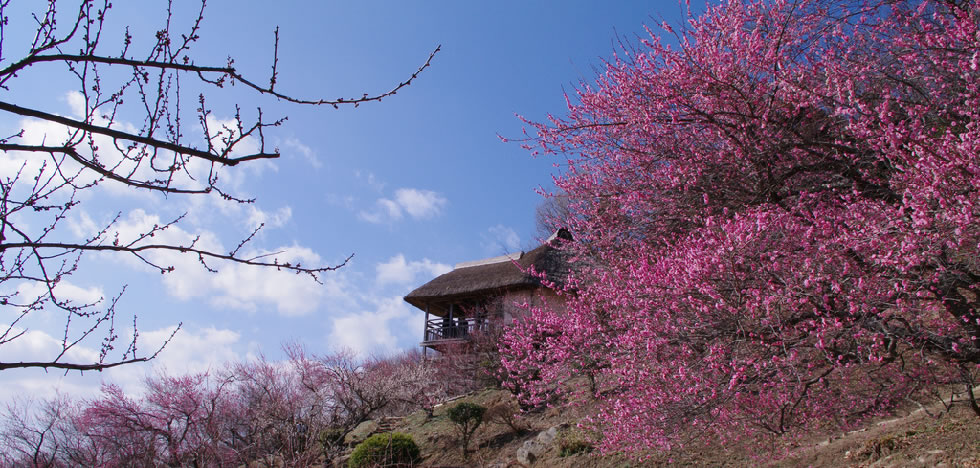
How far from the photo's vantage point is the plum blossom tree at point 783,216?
5.04 m

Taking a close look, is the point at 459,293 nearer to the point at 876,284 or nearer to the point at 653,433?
the point at 653,433

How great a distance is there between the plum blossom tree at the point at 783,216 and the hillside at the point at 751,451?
1.51 feet

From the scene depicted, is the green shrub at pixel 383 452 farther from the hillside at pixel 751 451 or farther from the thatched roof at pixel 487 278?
the thatched roof at pixel 487 278

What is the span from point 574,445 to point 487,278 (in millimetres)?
12688

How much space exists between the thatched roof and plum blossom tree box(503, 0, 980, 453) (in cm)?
1256

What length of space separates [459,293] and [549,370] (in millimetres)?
15845

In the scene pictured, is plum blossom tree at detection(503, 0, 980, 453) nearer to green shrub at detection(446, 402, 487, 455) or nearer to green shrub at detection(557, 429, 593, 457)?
green shrub at detection(557, 429, 593, 457)

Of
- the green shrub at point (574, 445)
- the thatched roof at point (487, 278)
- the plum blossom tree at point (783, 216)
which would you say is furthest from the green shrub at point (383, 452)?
the thatched roof at point (487, 278)

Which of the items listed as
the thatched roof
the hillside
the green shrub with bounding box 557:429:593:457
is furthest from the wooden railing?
the green shrub with bounding box 557:429:593:457

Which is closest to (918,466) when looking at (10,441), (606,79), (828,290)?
(828,290)

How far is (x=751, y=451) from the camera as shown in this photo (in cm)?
834

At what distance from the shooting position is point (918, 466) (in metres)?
6.17

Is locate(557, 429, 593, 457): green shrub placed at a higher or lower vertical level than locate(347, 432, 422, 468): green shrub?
lower

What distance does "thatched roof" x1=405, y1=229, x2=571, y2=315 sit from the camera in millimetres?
21648
